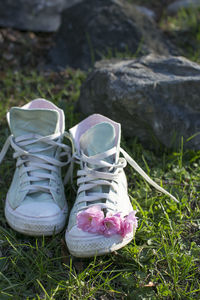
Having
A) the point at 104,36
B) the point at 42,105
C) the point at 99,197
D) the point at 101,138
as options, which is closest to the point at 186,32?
the point at 104,36

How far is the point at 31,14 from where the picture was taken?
4.78 metres

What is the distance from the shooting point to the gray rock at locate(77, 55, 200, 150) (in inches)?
107

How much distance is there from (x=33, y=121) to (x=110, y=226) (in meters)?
0.95

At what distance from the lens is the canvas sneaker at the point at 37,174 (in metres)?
1.97

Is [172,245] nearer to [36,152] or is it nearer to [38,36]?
[36,152]

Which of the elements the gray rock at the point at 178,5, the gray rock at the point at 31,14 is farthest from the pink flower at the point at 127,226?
the gray rock at the point at 178,5

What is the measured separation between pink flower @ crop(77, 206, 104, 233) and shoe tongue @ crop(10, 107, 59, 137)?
2.45 feet

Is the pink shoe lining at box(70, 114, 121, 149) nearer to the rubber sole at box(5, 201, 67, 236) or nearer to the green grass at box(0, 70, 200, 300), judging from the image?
the green grass at box(0, 70, 200, 300)

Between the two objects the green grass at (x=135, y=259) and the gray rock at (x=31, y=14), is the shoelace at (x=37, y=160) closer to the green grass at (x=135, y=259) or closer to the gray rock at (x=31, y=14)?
the green grass at (x=135, y=259)

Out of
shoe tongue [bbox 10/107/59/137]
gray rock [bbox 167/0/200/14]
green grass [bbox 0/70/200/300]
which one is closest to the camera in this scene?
green grass [bbox 0/70/200/300]

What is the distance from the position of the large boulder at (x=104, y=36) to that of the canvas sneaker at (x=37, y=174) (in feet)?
5.98

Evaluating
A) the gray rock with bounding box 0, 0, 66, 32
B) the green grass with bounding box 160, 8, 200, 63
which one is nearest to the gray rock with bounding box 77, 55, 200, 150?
the green grass with bounding box 160, 8, 200, 63

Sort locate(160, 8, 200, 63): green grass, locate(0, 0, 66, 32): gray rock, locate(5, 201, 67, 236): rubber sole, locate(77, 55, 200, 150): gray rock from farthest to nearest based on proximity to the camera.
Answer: locate(0, 0, 66, 32): gray rock → locate(160, 8, 200, 63): green grass → locate(77, 55, 200, 150): gray rock → locate(5, 201, 67, 236): rubber sole

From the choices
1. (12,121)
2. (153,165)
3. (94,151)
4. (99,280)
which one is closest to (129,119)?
(153,165)
